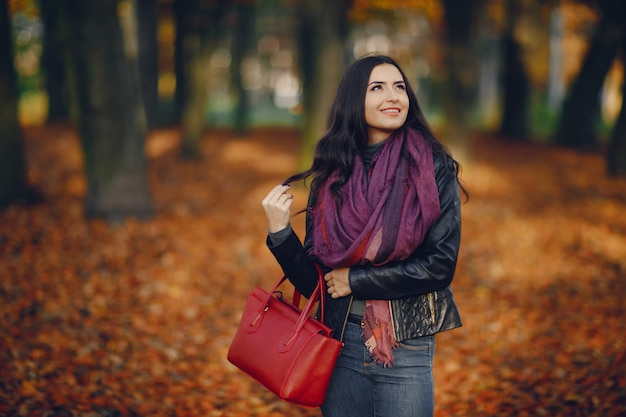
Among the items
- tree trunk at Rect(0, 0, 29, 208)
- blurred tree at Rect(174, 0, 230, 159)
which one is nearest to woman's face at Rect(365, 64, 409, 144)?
tree trunk at Rect(0, 0, 29, 208)

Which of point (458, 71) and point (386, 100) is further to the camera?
point (458, 71)

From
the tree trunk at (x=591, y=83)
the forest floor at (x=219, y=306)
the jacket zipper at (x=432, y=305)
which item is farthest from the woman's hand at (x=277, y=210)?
the tree trunk at (x=591, y=83)

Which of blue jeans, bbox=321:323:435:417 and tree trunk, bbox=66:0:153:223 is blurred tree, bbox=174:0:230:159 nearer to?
tree trunk, bbox=66:0:153:223

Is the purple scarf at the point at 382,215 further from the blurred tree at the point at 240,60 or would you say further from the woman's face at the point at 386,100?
the blurred tree at the point at 240,60

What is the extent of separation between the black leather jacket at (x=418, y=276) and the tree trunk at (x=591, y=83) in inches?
595

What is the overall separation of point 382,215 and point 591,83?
1751 centimetres

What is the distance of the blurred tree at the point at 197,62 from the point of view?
16.7m

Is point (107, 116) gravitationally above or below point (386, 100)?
below

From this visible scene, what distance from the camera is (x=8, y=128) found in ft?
31.2

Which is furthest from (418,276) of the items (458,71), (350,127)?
(458,71)

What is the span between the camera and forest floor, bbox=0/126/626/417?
4926mm

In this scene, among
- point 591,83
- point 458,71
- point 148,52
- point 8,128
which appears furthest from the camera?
point 148,52

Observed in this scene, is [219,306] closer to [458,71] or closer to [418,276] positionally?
[418,276]

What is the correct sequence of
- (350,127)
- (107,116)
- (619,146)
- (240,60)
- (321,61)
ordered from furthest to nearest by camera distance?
1. (240,60)
2. (619,146)
3. (321,61)
4. (107,116)
5. (350,127)
